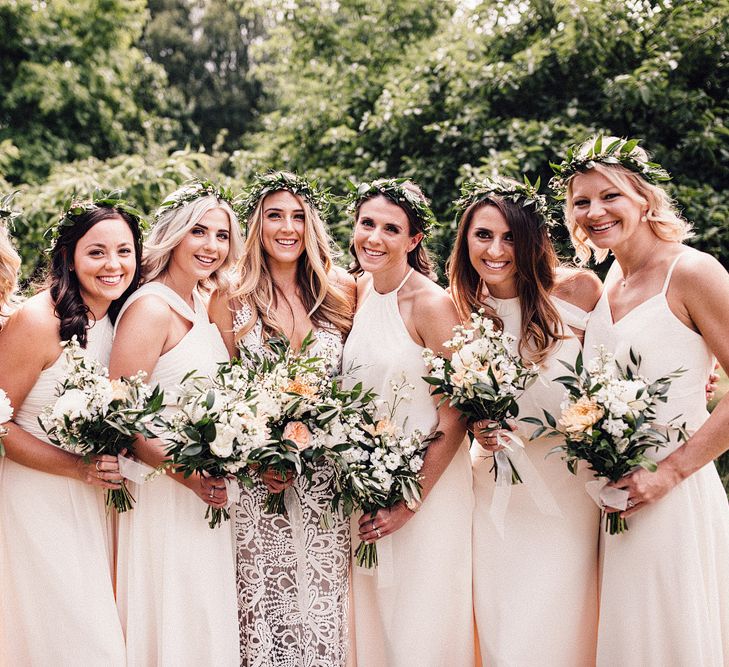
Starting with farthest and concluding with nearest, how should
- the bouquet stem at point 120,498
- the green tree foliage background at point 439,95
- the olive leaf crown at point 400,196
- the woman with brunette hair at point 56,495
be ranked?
1. the green tree foliage background at point 439,95
2. the olive leaf crown at point 400,196
3. the bouquet stem at point 120,498
4. the woman with brunette hair at point 56,495

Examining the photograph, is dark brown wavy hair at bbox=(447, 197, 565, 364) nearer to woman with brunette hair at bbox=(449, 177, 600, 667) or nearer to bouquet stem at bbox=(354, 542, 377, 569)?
woman with brunette hair at bbox=(449, 177, 600, 667)

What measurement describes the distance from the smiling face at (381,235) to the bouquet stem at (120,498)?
1.92 metres

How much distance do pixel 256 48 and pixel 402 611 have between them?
10046mm

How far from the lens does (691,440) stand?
13.0ft

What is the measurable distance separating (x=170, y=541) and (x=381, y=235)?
219cm

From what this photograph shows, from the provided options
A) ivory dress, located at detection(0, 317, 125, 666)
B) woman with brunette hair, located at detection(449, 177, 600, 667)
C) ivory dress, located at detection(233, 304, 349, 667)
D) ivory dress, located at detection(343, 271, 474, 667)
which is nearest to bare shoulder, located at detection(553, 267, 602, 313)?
woman with brunette hair, located at detection(449, 177, 600, 667)

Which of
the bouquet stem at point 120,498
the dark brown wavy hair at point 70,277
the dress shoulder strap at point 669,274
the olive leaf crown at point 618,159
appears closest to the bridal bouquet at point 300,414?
the bouquet stem at point 120,498

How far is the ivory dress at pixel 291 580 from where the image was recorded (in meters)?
4.38

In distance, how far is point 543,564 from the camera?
14.5 feet

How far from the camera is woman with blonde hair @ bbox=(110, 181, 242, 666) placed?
410 cm

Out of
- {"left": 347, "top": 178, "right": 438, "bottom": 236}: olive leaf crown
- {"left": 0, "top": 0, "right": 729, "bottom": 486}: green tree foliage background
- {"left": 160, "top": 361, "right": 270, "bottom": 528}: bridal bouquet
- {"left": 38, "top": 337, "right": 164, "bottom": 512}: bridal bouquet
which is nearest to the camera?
{"left": 160, "top": 361, "right": 270, "bottom": 528}: bridal bouquet

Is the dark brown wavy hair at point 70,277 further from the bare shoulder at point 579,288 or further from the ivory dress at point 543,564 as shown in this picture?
the bare shoulder at point 579,288

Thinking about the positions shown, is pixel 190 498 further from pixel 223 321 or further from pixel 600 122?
pixel 600 122

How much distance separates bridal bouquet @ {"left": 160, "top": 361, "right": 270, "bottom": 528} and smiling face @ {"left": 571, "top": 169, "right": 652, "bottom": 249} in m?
2.15
